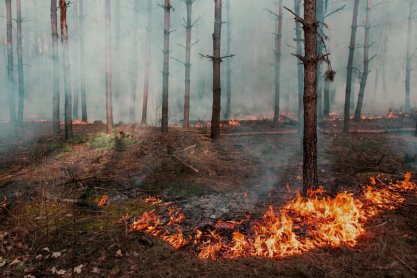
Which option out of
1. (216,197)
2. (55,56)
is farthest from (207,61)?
(216,197)

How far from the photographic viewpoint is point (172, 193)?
25.7 feet

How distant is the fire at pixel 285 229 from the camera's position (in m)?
4.90

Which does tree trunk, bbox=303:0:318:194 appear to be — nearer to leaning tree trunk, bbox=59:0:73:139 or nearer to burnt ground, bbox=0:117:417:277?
burnt ground, bbox=0:117:417:277

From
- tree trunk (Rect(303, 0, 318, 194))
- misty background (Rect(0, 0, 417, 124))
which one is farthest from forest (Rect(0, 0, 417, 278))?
misty background (Rect(0, 0, 417, 124))

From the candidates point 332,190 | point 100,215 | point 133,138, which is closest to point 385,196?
point 332,190

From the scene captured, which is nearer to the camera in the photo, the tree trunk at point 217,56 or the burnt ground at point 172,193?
the burnt ground at point 172,193

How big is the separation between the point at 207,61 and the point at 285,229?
37.2 meters

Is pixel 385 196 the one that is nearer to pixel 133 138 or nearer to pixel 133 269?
pixel 133 269

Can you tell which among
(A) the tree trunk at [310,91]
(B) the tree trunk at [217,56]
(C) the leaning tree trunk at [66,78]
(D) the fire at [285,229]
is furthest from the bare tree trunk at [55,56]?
(A) the tree trunk at [310,91]

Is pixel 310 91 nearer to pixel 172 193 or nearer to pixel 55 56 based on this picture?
pixel 172 193

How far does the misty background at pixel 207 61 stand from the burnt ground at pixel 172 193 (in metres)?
18.5

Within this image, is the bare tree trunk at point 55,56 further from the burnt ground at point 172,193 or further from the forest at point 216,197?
the burnt ground at point 172,193

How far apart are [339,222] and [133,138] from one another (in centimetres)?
993

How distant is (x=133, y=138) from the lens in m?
13.4
